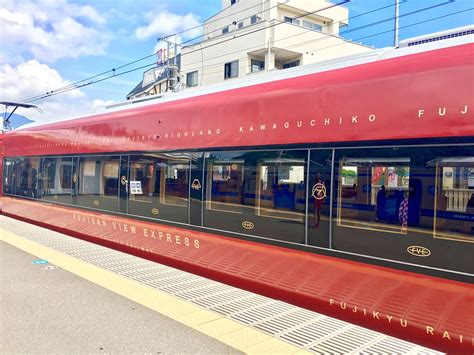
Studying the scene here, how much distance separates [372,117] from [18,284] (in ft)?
16.8

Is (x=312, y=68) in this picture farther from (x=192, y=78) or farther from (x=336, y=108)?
(x=192, y=78)

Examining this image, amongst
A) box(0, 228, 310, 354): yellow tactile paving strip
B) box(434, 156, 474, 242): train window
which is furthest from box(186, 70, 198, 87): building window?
box(434, 156, 474, 242): train window

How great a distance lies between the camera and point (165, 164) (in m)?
6.79

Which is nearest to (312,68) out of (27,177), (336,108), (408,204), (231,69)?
(336,108)

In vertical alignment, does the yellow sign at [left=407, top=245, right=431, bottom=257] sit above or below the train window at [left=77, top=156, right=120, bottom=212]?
below

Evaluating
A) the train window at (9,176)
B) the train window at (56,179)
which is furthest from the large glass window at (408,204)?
the train window at (9,176)

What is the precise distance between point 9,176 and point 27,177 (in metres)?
1.93

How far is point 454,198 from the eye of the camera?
3.51m

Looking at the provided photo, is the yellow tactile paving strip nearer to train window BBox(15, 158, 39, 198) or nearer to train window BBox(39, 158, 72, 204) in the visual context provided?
train window BBox(39, 158, 72, 204)

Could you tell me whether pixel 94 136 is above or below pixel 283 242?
above

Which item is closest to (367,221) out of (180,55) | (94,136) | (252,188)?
(252,188)

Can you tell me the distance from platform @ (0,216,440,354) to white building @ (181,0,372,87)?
19.6m

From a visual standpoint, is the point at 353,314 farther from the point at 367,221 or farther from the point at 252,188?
the point at 252,188

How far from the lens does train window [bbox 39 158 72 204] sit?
9.95 meters
